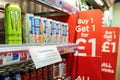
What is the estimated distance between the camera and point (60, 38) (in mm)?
1504

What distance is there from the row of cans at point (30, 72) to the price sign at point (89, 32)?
28 centimetres

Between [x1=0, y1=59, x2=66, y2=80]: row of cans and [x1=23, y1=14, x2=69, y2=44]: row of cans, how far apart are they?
0.17 m

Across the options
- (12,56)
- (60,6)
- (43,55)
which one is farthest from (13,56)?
(60,6)

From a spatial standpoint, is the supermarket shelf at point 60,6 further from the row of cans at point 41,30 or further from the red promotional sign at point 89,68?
the red promotional sign at point 89,68

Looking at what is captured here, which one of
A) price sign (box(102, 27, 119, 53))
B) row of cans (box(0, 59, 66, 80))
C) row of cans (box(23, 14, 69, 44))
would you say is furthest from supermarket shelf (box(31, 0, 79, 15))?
price sign (box(102, 27, 119, 53))

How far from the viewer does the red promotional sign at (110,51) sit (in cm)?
248

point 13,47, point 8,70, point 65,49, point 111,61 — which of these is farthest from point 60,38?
point 111,61

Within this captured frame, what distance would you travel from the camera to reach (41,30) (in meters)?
1.23

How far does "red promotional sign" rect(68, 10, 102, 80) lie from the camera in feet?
5.38

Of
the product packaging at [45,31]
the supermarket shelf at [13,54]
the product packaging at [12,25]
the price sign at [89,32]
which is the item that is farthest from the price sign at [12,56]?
the price sign at [89,32]

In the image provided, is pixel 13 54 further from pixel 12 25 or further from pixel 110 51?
pixel 110 51

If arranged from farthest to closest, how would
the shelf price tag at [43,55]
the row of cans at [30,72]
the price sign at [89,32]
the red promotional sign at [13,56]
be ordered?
the price sign at [89,32] → the row of cans at [30,72] → the shelf price tag at [43,55] → the red promotional sign at [13,56]

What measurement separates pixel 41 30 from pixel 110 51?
5.17 ft

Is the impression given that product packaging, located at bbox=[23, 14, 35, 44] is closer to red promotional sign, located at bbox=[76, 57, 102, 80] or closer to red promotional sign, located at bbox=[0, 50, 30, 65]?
red promotional sign, located at bbox=[0, 50, 30, 65]
